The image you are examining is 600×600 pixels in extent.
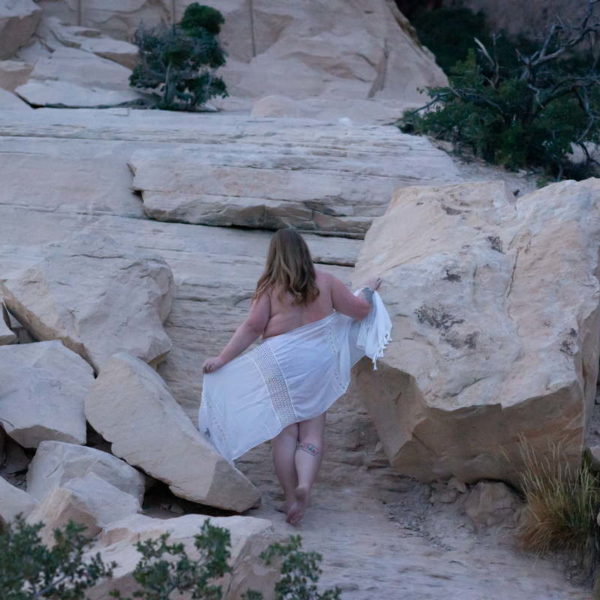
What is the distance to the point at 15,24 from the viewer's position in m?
13.5

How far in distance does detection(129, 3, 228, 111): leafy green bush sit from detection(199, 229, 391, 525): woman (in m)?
7.05

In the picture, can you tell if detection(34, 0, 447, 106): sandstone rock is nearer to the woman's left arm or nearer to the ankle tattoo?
the woman's left arm

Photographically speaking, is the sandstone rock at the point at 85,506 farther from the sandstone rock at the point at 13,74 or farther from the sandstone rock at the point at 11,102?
the sandstone rock at the point at 13,74

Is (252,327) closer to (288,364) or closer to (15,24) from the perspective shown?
(288,364)

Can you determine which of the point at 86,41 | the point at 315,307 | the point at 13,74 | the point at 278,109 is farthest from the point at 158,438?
the point at 86,41

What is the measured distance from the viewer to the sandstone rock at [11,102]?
10820mm

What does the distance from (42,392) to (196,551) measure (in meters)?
1.92

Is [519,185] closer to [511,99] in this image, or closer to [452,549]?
[511,99]

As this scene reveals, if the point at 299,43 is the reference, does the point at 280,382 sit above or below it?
below

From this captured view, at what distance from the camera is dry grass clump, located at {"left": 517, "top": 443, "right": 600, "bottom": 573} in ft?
15.4

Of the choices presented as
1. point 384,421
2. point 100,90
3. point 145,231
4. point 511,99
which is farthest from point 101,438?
point 100,90

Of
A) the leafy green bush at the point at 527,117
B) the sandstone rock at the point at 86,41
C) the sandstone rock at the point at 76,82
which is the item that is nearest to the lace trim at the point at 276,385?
the leafy green bush at the point at 527,117

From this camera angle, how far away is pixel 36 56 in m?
13.6

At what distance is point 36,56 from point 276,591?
11.4 meters
